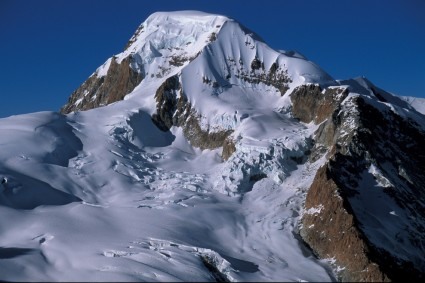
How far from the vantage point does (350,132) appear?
64.9m

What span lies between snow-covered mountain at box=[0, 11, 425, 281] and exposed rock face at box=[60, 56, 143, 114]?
47cm

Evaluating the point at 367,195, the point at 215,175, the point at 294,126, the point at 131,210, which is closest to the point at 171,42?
the point at 294,126

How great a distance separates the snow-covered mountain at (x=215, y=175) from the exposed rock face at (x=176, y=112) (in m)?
0.16

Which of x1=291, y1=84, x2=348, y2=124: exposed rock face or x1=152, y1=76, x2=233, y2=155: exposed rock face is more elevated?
x1=152, y1=76, x2=233, y2=155: exposed rock face

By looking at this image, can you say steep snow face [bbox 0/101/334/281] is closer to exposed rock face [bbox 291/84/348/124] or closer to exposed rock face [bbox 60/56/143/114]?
exposed rock face [bbox 291/84/348/124]

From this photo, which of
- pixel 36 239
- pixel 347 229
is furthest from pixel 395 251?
pixel 36 239

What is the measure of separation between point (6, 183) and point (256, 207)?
25.1 meters

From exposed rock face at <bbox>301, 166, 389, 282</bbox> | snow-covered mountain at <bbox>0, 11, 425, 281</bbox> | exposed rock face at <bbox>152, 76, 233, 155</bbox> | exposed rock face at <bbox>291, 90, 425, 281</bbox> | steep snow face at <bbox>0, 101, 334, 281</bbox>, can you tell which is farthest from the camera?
exposed rock face at <bbox>152, 76, 233, 155</bbox>

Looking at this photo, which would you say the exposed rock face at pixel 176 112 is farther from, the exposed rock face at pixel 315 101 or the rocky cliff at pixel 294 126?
the exposed rock face at pixel 315 101

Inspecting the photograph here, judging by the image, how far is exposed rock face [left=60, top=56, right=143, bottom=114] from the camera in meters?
90.3

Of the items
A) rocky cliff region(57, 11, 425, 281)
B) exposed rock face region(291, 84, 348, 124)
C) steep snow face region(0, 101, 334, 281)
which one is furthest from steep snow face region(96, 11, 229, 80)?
exposed rock face region(291, 84, 348, 124)

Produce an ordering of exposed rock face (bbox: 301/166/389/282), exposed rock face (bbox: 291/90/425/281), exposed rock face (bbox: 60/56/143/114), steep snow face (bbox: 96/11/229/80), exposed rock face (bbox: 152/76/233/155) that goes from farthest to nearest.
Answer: exposed rock face (bbox: 60/56/143/114), steep snow face (bbox: 96/11/229/80), exposed rock face (bbox: 152/76/233/155), exposed rock face (bbox: 291/90/425/281), exposed rock face (bbox: 301/166/389/282)

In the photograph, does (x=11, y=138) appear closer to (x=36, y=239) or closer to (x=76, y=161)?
(x=76, y=161)

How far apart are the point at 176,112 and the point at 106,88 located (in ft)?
65.2
